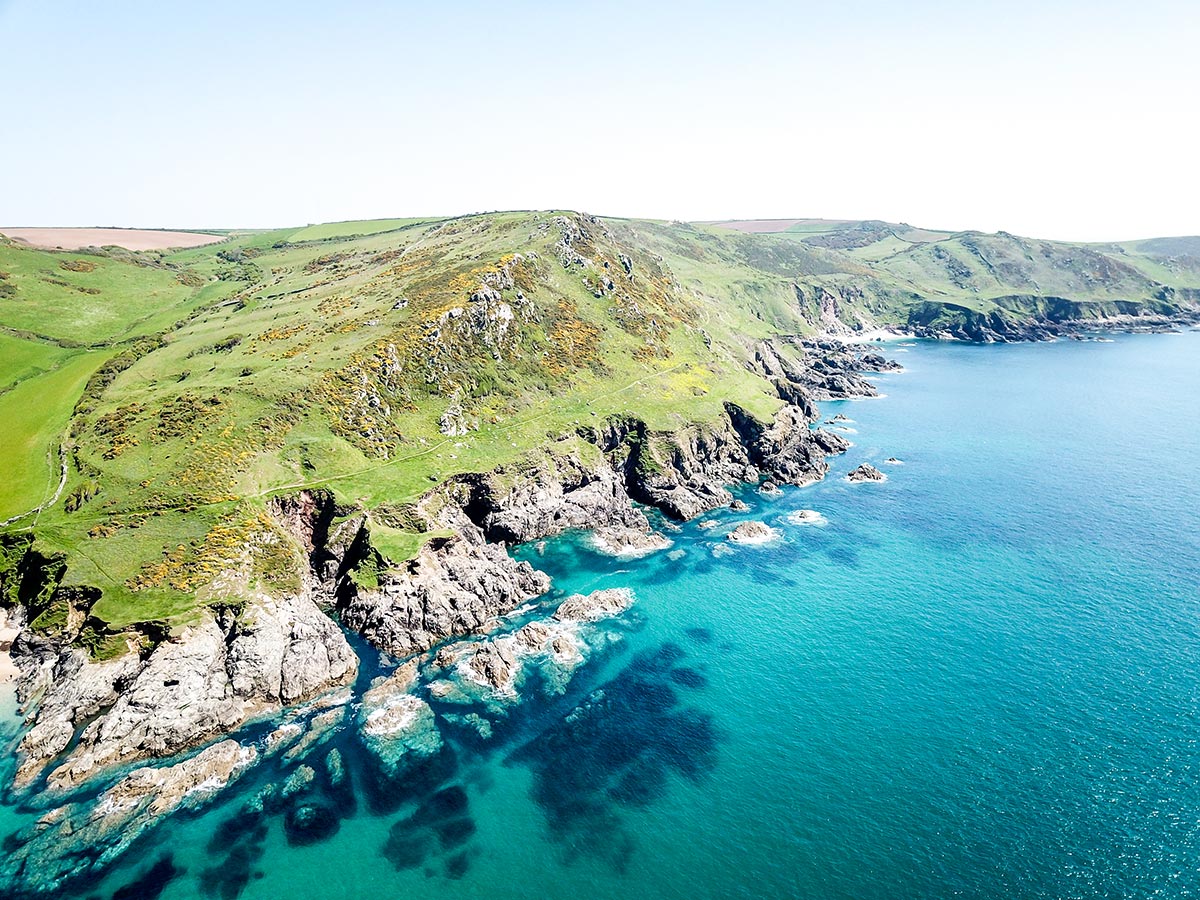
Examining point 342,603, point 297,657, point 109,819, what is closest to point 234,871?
point 109,819

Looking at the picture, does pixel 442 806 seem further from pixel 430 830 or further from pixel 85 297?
pixel 85 297

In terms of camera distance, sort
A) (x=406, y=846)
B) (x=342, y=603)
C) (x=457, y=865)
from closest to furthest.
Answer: (x=457, y=865) < (x=406, y=846) < (x=342, y=603)

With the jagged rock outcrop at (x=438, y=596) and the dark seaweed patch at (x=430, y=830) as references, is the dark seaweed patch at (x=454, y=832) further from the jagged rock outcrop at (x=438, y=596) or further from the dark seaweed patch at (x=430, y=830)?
the jagged rock outcrop at (x=438, y=596)

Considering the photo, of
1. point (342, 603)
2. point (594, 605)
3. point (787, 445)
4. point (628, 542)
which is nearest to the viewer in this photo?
point (342, 603)

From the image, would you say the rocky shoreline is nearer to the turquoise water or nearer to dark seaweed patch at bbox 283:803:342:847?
dark seaweed patch at bbox 283:803:342:847

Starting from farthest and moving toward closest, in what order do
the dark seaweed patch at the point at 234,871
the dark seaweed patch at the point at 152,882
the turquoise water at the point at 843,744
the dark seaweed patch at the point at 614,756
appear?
the dark seaweed patch at the point at 614,756 → the turquoise water at the point at 843,744 → the dark seaweed patch at the point at 234,871 → the dark seaweed patch at the point at 152,882

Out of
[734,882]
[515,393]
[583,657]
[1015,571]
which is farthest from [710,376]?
[734,882]

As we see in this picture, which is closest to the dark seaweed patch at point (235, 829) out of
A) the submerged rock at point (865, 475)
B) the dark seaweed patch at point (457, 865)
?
the dark seaweed patch at point (457, 865)

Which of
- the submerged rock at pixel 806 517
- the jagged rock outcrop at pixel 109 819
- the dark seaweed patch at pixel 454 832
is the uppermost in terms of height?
the submerged rock at pixel 806 517

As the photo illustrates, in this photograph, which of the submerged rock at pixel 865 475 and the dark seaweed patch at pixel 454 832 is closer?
the dark seaweed patch at pixel 454 832
